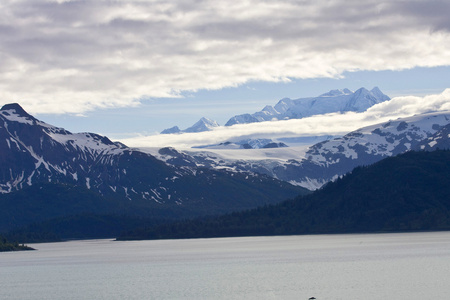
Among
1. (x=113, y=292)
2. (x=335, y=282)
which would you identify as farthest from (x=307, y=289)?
(x=113, y=292)

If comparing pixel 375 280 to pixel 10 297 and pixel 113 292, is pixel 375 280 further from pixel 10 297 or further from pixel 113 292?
pixel 10 297

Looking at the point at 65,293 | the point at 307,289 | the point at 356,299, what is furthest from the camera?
the point at 65,293

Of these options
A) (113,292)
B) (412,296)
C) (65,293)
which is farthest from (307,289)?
(65,293)

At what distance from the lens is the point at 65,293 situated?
19550 centimetres

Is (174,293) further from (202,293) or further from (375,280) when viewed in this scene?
(375,280)

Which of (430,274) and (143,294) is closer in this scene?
(143,294)

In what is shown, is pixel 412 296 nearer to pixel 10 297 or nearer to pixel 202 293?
pixel 202 293

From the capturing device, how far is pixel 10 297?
191 meters

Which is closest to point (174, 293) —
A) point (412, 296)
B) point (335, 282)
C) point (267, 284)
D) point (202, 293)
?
point (202, 293)

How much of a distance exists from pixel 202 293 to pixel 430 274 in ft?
183

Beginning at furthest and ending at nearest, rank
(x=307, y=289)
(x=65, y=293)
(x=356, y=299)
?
(x=65, y=293) < (x=307, y=289) < (x=356, y=299)

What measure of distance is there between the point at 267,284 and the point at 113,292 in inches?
1398

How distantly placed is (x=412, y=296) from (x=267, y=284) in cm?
4420

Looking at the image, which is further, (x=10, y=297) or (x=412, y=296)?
(x=10, y=297)
